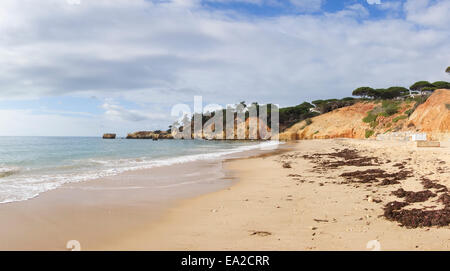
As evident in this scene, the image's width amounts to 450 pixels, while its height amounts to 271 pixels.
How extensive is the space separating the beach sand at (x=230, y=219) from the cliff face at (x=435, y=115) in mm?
19972

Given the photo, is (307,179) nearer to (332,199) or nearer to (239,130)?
(332,199)

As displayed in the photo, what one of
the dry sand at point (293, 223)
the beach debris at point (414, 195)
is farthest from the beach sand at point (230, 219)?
the beach debris at point (414, 195)

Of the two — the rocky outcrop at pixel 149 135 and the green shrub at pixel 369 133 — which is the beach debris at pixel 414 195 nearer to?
the green shrub at pixel 369 133

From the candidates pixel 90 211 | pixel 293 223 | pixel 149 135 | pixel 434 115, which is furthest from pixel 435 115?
pixel 149 135

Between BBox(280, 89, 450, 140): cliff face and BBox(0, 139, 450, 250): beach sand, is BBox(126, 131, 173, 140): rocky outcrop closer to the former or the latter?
BBox(280, 89, 450, 140): cliff face

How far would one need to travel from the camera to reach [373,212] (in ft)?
16.6

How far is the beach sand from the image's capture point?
3.87 meters

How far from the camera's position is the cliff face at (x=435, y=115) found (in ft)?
76.7

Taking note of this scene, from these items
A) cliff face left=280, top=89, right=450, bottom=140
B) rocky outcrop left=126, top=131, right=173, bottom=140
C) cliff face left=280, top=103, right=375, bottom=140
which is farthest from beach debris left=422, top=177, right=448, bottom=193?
rocky outcrop left=126, top=131, right=173, bottom=140

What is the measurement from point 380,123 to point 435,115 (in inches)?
583

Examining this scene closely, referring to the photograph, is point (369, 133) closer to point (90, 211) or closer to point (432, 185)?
point (432, 185)

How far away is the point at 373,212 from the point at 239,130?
72770 mm

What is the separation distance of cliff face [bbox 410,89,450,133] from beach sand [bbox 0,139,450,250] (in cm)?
1997

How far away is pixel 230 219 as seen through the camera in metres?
5.12
